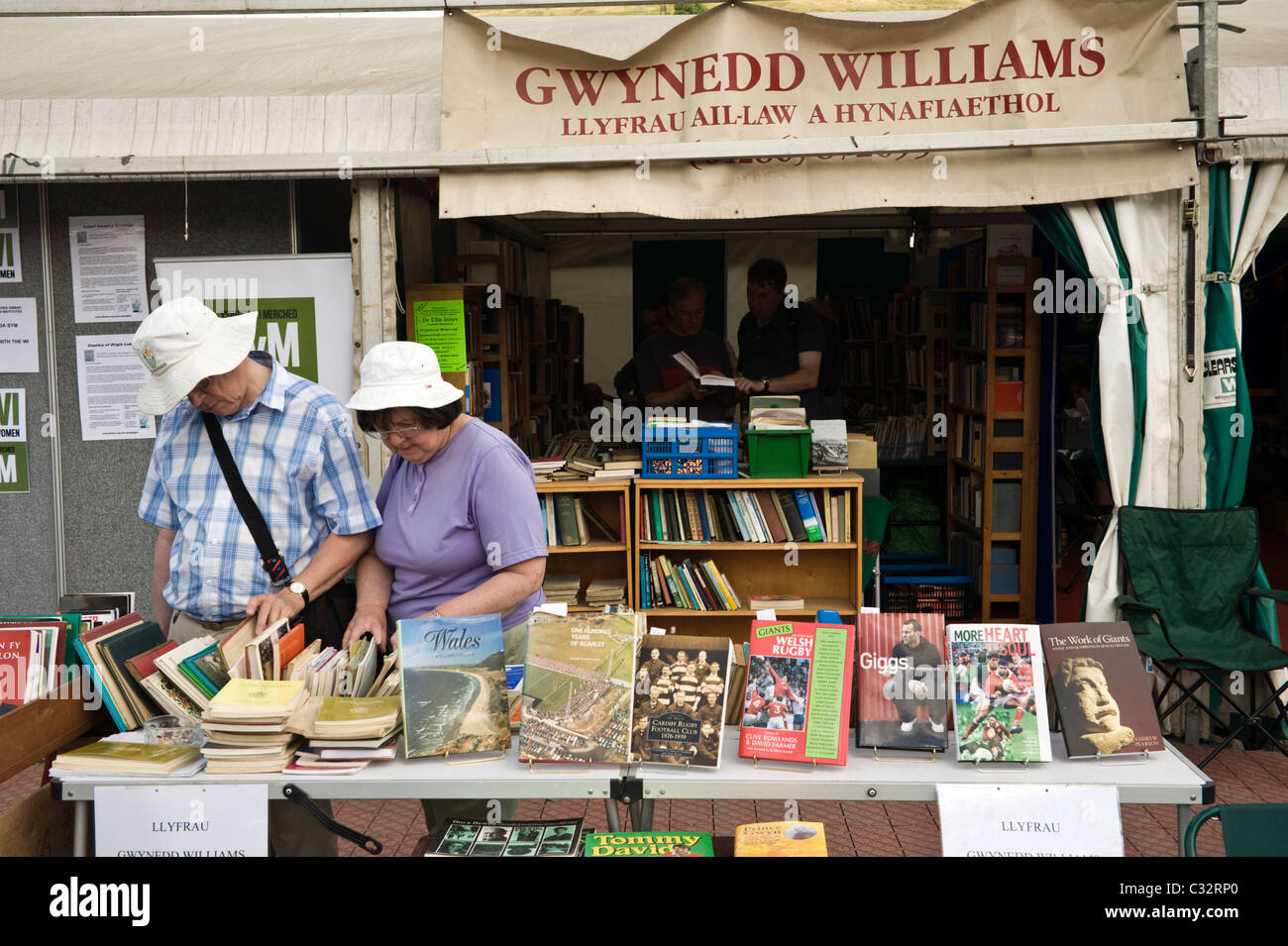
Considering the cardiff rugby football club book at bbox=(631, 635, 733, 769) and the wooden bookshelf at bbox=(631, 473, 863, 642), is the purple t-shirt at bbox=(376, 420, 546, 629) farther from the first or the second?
the wooden bookshelf at bbox=(631, 473, 863, 642)

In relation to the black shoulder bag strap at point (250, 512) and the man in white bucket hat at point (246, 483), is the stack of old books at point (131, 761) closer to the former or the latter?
the man in white bucket hat at point (246, 483)

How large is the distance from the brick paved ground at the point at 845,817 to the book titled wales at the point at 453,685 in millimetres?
1422

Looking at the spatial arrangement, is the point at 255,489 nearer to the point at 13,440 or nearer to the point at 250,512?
the point at 250,512

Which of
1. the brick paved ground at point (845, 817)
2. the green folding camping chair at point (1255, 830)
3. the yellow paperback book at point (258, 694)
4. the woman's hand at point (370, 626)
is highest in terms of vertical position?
the woman's hand at point (370, 626)

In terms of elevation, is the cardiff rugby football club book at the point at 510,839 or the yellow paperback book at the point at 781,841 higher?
the yellow paperback book at the point at 781,841

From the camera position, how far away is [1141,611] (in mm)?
5078

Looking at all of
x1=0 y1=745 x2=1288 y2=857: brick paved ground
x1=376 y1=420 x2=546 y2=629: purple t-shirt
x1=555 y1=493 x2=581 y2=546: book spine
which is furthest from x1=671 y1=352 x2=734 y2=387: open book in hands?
x1=376 y1=420 x2=546 y2=629: purple t-shirt

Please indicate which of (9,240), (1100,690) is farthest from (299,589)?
(9,240)

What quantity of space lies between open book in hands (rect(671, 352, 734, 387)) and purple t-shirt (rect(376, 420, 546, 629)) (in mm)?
3120

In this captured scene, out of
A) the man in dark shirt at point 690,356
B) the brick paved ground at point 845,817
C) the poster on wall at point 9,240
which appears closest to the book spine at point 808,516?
the man in dark shirt at point 690,356

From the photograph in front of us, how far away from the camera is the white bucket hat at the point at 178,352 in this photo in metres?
3.10

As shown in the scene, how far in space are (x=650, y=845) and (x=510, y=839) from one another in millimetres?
350

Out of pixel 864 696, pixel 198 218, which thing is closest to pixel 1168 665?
pixel 864 696
